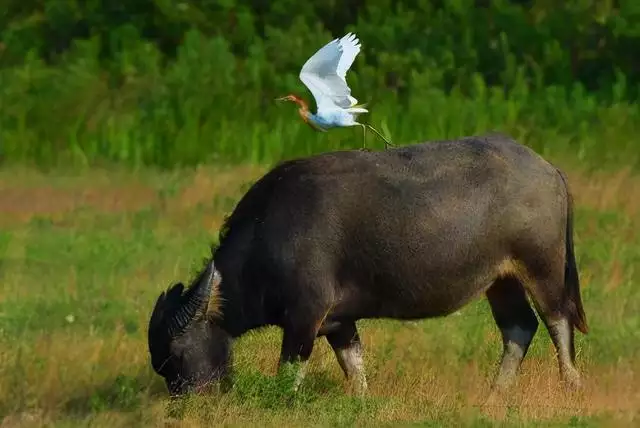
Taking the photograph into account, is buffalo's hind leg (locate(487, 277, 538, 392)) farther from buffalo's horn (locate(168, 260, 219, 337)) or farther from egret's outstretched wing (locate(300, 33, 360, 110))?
buffalo's horn (locate(168, 260, 219, 337))

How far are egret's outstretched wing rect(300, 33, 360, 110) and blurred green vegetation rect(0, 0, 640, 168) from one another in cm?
758

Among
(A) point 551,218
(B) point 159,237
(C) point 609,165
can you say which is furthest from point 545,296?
(C) point 609,165

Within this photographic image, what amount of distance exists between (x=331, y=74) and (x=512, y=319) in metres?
1.85

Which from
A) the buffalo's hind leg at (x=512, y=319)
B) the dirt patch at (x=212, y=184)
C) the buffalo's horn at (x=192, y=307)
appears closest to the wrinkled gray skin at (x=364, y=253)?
the buffalo's horn at (x=192, y=307)

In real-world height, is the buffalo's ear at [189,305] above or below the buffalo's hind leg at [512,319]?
above

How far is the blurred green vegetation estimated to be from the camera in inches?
728

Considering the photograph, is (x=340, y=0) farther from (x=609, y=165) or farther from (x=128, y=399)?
(x=128, y=399)

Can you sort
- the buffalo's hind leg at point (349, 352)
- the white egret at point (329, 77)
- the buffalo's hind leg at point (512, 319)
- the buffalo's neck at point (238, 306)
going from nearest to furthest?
1. the buffalo's neck at point (238, 306)
2. the buffalo's hind leg at point (349, 352)
3. the buffalo's hind leg at point (512, 319)
4. the white egret at point (329, 77)

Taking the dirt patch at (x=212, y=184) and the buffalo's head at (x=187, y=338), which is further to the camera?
the dirt patch at (x=212, y=184)

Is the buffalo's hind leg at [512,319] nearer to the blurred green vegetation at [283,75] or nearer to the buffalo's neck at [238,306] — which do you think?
the buffalo's neck at [238,306]

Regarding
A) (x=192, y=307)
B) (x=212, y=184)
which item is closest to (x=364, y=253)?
(x=192, y=307)

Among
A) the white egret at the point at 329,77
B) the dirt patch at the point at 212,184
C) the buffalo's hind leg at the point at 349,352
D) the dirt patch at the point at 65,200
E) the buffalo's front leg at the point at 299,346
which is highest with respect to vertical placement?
the white egret at the point at 329,77

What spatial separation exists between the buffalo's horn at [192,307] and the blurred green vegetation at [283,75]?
889cm

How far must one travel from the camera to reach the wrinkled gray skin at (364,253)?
8766mm
